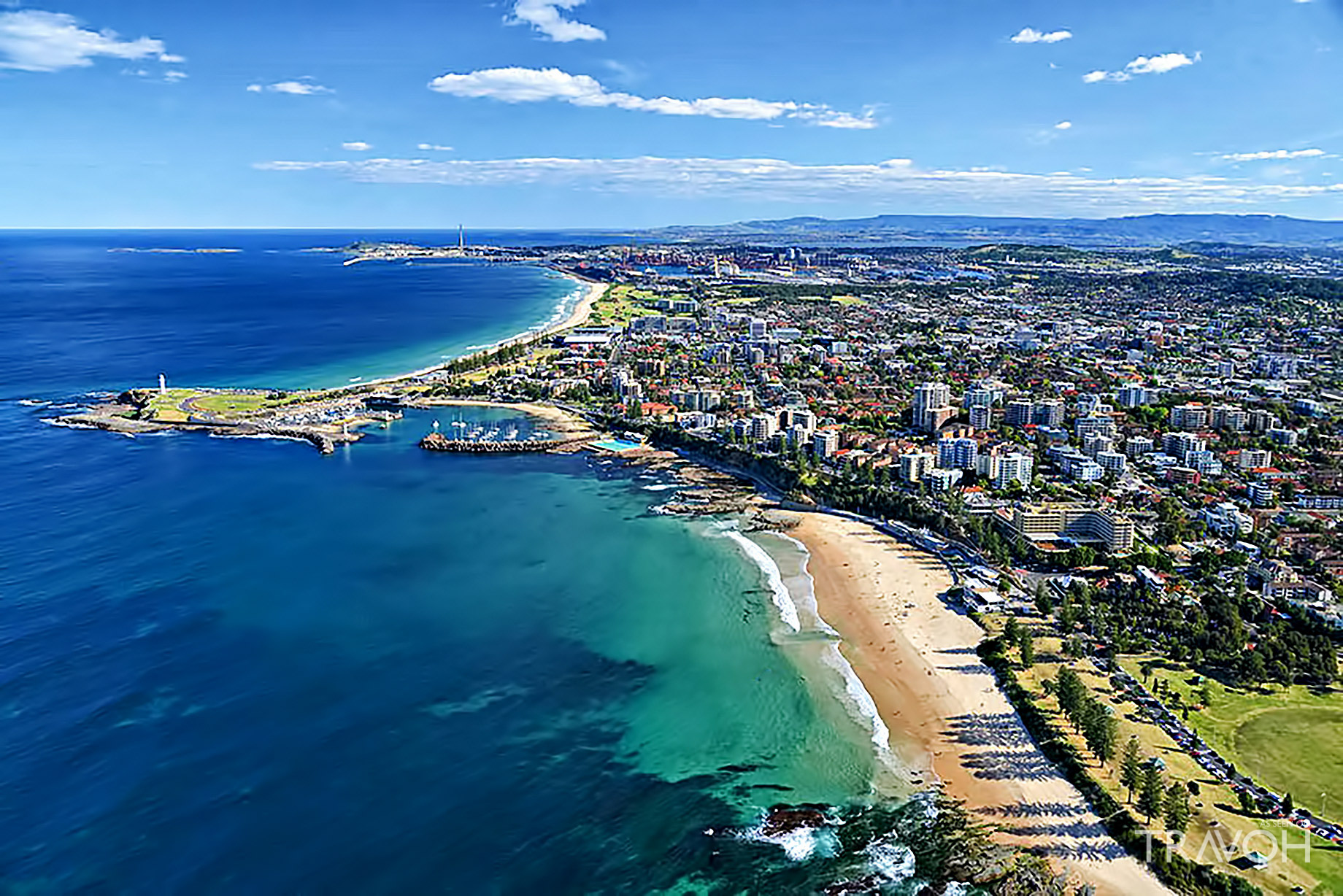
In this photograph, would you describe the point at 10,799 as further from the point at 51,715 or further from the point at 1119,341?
the point at 1119,341

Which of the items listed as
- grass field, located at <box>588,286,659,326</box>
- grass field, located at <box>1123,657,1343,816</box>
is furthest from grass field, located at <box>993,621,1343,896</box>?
grass field, located at <box>588,286,659,326</box>

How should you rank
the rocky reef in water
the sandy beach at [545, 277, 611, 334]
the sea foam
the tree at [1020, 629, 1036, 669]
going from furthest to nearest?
the sandy beach at [545, 277, 611, 334] < the sea foam < the tree at [1020, 629, 1036, 669] < the rocky reef in water

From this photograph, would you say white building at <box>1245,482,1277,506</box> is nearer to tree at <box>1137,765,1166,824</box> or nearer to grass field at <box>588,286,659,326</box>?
tree at <box>1137,765,1166,824</box>


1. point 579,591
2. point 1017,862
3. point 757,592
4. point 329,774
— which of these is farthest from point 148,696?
point 1017,862

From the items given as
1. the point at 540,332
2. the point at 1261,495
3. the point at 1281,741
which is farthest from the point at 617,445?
the point at 540,332

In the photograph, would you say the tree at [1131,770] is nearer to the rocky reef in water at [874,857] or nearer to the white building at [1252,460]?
the rocky reef in water at [874,857]
